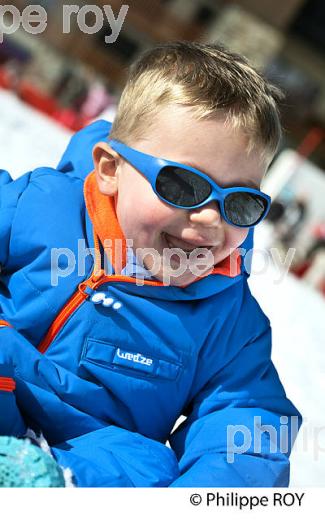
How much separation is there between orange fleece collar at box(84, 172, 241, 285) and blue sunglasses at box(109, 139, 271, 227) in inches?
6.1

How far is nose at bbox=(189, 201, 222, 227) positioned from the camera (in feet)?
4.24

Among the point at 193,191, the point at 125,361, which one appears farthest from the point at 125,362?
the point at 193,191

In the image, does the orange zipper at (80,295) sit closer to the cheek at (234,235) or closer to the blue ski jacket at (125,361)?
the blue ski jacket at (125,361)

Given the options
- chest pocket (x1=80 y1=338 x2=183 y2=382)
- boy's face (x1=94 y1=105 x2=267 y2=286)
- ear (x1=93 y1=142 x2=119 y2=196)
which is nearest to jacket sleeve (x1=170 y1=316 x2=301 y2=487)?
chest pocket (x1=80 y1=338 x2=183 y2=382)

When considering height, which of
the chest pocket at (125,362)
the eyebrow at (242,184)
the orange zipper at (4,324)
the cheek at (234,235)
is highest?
the eyebrow at (242,184)

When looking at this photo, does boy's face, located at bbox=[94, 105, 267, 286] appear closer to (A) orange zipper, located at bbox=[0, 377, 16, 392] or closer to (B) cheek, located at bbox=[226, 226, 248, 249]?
(B) cheek, located at bbox=[226, 226, 248, 249]

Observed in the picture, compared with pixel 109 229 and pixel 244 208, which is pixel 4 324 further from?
pixel 244 208

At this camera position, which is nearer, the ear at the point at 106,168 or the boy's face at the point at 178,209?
the boy's face at the point at 178,209

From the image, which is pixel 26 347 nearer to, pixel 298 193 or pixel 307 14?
pixel 298 193

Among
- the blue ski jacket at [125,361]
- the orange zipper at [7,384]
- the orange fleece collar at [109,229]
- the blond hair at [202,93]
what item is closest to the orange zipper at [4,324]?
the blue ski jacket at [125,361]

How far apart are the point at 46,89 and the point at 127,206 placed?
1877 centimetres

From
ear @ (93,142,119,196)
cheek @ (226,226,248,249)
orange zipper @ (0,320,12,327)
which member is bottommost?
orange zipper @ (0,320,12,327)

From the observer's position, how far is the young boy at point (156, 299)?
1.29m
